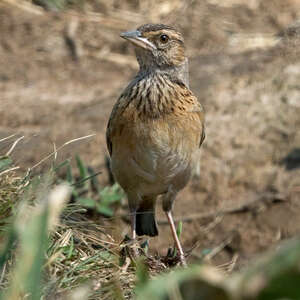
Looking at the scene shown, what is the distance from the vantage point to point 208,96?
7.97 metres

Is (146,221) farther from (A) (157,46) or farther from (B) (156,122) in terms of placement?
(A) (157,46)

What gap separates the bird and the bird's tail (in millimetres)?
330

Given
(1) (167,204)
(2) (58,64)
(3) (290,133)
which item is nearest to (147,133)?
(1) (167,204)

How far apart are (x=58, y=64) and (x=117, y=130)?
447 centimetres

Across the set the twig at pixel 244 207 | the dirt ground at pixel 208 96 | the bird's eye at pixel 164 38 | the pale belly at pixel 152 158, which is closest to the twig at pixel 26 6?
the dirt ground at pixel 208 96

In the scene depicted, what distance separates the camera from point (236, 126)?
25.3 feet

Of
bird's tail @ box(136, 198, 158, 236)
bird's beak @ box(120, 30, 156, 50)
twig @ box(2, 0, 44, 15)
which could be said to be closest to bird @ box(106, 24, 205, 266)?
bird's beak @ box(120, 30, 156, 50)

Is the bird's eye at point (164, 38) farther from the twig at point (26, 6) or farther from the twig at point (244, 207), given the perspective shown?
the twig at point (26, 6)

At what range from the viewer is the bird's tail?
18.7ft

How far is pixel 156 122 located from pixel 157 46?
604 millimetres

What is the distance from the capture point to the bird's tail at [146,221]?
5695 millimetres

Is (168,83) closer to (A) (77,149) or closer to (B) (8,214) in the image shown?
(B) (8,214)

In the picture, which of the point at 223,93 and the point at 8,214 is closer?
the point at 8,214

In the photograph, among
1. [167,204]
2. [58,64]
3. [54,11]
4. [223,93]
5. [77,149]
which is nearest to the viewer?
[167,204]
